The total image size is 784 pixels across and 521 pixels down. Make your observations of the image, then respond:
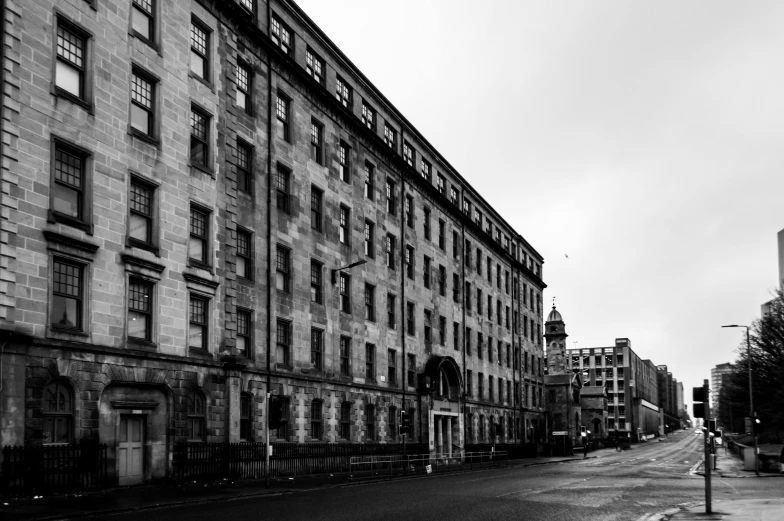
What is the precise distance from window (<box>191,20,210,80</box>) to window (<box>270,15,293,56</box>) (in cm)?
566

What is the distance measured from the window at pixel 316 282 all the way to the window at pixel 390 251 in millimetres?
9761

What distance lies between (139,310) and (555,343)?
8717 cm

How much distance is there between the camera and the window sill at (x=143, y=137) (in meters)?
27.4

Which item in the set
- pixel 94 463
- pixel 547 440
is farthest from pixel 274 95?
pixel 547 440

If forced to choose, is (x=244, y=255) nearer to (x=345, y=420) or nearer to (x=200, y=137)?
(x=200, y=137)

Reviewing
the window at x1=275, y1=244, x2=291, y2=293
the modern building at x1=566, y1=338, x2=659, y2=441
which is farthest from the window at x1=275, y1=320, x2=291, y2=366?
the modern building at x1=566, y1=338, x2=659, y2=441

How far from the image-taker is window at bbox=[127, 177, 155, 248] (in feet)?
90.0

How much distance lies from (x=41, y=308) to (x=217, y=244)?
380 inches

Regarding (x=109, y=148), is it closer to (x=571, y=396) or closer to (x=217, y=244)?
(x=217, y=244)

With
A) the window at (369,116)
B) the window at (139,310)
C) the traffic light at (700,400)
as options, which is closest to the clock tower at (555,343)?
the window at (369,116)

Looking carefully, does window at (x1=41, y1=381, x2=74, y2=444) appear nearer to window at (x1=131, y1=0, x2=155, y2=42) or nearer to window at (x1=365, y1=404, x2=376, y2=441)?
window at (x1=131, y1=0, x2=155, y2=42)

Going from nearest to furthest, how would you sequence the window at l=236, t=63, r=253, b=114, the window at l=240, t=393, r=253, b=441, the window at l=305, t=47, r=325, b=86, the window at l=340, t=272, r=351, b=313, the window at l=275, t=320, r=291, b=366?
the window at l=240, t=393, r=253, b=441
the window at l=236, t=63, r=253, b=114
the window at l=275, t=320, r=291, b=366
the window at l=305, t=47, r=325, b=86
the window at l=340, t=272, r=351, b=313

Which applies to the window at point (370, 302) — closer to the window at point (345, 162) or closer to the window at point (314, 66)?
the window at point (345, 162)

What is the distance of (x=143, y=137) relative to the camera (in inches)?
1099
